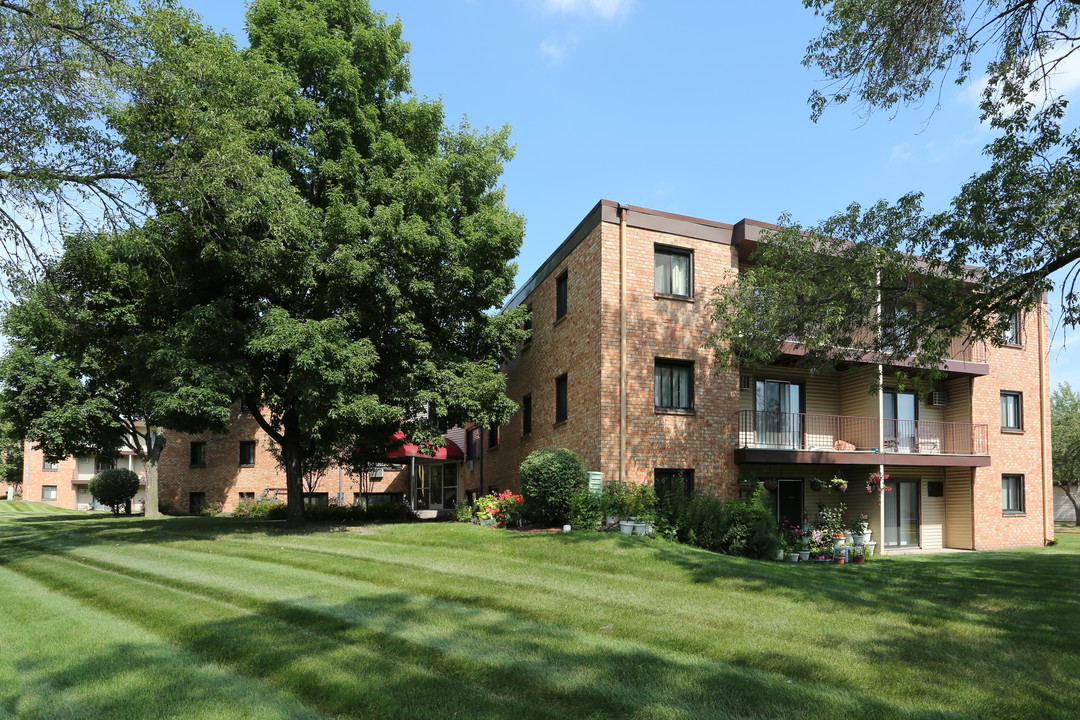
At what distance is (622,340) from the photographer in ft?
53.5

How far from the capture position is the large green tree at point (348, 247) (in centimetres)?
1531

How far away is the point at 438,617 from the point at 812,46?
1162 cm

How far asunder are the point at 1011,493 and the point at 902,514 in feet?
12.9

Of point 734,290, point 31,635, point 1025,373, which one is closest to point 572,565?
point 31,635

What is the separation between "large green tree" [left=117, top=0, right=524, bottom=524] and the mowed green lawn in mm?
5409

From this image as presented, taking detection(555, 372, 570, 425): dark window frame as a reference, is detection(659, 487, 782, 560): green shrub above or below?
below

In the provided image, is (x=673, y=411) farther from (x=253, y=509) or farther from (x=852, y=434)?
(x=253, y=509)

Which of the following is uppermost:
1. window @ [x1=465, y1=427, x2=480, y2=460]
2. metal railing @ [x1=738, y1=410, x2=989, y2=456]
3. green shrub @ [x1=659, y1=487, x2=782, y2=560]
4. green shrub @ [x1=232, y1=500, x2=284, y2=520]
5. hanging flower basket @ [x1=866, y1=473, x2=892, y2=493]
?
metal railing @ [x1=738, y1=410, x2=989, y2=456]

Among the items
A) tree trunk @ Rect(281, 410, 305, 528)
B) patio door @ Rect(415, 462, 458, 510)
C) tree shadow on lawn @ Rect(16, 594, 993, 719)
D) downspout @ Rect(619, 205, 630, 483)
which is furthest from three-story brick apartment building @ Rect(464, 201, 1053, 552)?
tree shadow on lawn @ Rect(16, 594, 993, 719)

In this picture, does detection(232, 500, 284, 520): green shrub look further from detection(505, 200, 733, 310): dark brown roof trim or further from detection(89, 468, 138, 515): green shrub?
detection(505, 200, 733, 310): dark brown roof trim

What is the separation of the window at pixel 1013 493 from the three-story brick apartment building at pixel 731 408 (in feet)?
0.14

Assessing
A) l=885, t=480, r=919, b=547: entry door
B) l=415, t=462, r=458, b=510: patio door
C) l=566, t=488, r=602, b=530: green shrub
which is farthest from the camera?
l=415, t=462, r=458, b=510: patio door

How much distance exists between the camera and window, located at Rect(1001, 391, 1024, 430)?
22016 mm

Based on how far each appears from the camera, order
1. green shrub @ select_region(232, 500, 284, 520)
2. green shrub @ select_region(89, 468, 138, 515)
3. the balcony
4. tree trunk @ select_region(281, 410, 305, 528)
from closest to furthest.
Answer: the balcony, tree trunk @ select_region(281, 410, 305, 528), green shrub @ select_region(232, 500, 284, 520), green shrub @ select_region(89, 468, 138, 515)
